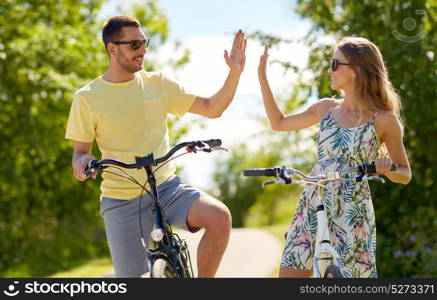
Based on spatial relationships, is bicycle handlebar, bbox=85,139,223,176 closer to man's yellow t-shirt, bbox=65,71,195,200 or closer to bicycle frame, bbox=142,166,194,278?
bicycle frame, bbox=142,166,194,278

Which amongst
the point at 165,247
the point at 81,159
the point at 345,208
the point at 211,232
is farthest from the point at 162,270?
the point at 345,208

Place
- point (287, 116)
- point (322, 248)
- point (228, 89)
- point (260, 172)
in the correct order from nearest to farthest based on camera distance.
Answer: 1. point (260, 172)
2. point (322, 248)
3. point (287, 116)
4. point (228, 89)

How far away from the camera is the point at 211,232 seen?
173 inches

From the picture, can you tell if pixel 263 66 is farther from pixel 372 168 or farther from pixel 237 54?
pixel 372 168

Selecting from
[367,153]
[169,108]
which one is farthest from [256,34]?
[367,153]

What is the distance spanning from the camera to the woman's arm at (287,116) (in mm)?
4636

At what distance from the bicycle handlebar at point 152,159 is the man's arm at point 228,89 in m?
0.71

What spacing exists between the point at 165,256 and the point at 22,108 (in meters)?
9.38

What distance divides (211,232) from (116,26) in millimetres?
1327

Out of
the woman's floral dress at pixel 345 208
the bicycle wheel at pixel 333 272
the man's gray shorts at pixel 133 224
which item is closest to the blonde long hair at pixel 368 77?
the woman's floral dress at pixel 345 208

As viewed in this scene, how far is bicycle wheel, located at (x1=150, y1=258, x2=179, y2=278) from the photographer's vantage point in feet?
13.1

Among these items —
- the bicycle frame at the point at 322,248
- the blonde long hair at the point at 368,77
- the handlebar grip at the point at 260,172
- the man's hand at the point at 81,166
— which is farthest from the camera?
the blonde long hair at the point at 368,77

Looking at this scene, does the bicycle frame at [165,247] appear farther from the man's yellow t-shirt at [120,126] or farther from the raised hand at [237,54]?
the raised hand at [237,54]

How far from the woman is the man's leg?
1.16 feet
